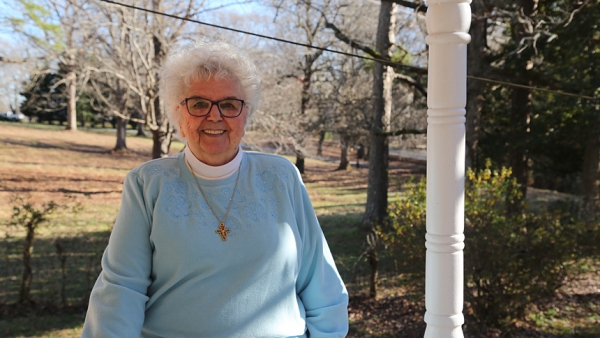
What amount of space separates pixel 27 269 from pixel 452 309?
224 inches

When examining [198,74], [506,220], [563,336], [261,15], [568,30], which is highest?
[261,15]

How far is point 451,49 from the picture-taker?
2.12 m

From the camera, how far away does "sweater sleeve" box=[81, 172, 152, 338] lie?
5.31ft

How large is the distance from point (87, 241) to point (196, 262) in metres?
8.21

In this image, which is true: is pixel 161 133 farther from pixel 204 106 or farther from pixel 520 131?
pixel 204 106

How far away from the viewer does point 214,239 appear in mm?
1724

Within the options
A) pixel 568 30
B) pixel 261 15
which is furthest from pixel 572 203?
pixel 261 15

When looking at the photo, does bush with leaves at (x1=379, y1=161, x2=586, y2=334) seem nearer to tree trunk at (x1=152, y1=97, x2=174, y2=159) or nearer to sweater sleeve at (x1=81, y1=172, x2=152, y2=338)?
sweater sleeve at (x1=81, y1=172, x2=152, y2=338)

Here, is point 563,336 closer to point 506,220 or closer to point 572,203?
point 506,220

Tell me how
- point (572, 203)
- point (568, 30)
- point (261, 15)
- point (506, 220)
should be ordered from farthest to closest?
point (261, 15) → point (572, 203) → point (568, 30) → point (506, 220)

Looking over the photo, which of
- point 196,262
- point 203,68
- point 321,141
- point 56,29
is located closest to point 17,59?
point 56,29

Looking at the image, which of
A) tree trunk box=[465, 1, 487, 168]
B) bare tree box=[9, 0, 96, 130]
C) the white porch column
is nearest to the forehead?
the white porch column

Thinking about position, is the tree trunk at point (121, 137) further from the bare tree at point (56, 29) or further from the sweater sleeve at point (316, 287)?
the sweater sleeve at point (316, 287)

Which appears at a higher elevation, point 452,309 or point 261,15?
point 261,15
